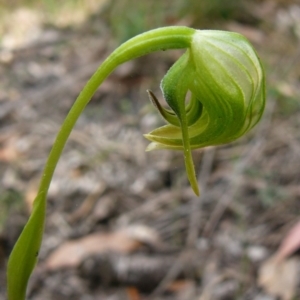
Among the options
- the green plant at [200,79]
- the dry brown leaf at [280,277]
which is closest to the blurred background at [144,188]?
the dry brown leaf at [280,277]

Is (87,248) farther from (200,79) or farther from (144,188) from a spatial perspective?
(200,79)

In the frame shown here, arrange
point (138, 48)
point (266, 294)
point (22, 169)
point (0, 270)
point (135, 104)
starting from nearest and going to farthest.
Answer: point (138, 48)
point (266, 294)
point (0, 270)
point (22, 169)
point (135, 104)

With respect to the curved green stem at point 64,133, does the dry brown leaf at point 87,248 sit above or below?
below

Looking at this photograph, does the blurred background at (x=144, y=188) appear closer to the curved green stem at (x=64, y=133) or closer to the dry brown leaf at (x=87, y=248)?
the dry brown leaf at (x=87, y=248)

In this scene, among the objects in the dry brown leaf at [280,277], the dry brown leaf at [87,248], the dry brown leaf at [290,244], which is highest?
the dry brown leaf at [87,248]

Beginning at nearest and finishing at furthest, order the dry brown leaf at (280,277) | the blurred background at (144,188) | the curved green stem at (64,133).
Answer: the curved green stem at (64,133), the dry brown leaf at (280,277), the blurred background at (144,188)

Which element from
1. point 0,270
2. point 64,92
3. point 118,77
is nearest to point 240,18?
point 118,77

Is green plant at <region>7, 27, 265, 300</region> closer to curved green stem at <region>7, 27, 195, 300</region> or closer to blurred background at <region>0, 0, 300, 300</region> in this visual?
curved green stem at <region>7, 27, 195, 300</region>

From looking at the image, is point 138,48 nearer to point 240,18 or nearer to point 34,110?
point 34,110
